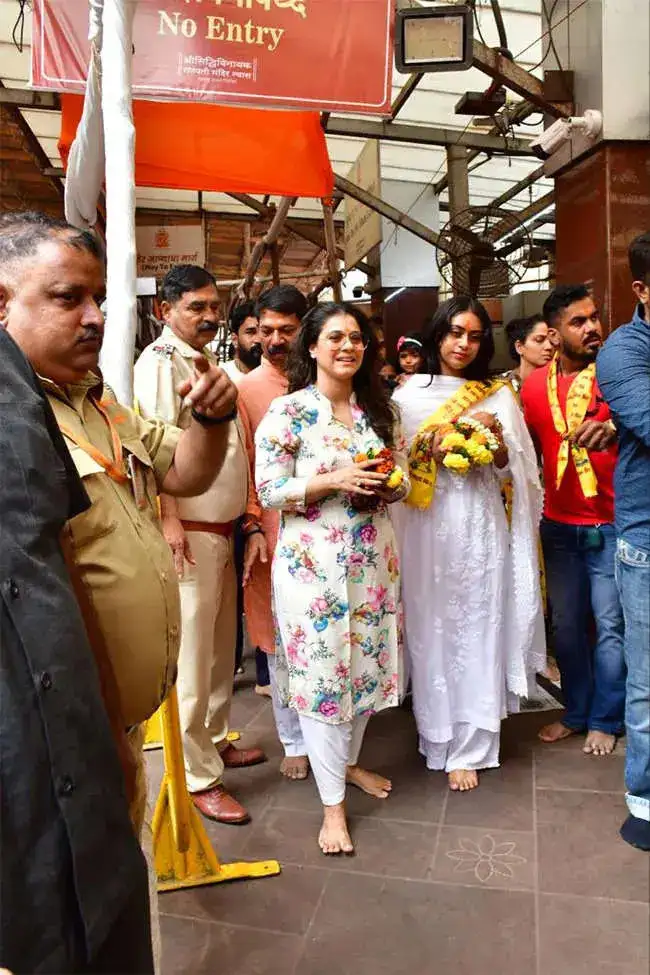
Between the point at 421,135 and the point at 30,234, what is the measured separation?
6764 mm

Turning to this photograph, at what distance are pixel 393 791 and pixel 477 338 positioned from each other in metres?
1.84

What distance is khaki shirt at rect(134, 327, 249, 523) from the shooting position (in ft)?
8.63

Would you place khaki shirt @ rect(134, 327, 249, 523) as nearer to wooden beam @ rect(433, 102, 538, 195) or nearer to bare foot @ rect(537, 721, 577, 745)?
bare foot @ rect(537, 721, 577, 745)

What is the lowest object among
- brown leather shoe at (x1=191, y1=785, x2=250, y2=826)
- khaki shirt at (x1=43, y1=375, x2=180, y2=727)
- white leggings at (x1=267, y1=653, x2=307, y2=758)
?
brown leather shoe at (x1=191, y1=785, x2=250, y2=826)

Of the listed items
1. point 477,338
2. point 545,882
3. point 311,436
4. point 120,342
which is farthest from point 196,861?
point 477,338

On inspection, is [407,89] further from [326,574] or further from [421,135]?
[326,574]

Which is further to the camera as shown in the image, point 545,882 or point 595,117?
point 595,117

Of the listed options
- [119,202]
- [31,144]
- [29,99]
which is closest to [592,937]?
[119,202]

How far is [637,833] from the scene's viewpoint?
8.33 ft

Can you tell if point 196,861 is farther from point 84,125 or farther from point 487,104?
point 487,104

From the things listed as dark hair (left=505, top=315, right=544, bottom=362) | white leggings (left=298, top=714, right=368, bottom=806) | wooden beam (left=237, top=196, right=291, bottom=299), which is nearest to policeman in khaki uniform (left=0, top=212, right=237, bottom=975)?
white leggings (left=298, top=714, right=368, bottom=806)

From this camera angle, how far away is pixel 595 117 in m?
4.10

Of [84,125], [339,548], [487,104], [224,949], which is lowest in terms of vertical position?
[224,949]

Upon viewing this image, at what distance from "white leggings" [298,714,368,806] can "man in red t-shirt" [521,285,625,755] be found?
117 cm
